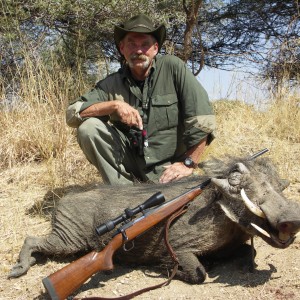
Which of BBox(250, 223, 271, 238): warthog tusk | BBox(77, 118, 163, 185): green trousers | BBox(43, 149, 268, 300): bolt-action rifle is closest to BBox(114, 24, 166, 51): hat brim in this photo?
BBox(77, 118, 163, 185): green trousers

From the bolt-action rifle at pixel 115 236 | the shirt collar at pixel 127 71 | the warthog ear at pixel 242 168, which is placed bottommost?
the bolt-action rifle at pixel 115 236

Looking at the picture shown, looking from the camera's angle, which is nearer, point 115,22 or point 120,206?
point 120,206

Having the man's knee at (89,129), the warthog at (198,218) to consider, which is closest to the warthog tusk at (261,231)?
the warthog at (198,218)

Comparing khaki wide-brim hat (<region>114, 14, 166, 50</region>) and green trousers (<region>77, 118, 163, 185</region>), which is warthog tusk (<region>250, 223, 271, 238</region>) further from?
khaki wide-brim hat (<region>114, 14, 166, 50</region>)

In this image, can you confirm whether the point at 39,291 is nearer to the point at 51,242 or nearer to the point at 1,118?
the point at 51,242

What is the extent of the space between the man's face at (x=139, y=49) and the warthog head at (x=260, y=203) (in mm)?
1673

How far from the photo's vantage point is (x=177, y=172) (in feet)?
12.7

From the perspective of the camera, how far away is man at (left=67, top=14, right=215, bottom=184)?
4211 mm

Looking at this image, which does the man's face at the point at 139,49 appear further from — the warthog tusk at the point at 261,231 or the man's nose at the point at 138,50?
the warthog tusk at the point at 261,231

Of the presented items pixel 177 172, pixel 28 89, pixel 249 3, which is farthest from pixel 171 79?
pixel 249 3

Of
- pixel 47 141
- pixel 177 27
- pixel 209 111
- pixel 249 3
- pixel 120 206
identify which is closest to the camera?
pixel 120 206

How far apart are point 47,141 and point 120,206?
8.24 feet

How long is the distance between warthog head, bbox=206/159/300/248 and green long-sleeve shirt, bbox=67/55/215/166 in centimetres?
123

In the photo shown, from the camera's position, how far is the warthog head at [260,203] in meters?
2.59
